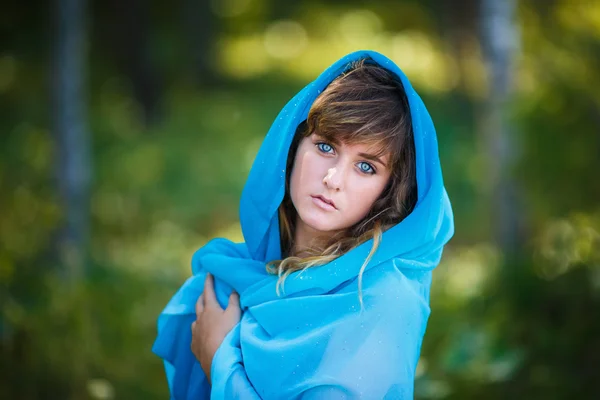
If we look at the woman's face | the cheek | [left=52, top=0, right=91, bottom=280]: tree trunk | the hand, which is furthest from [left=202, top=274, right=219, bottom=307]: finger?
[left=52, top=0, right=91, bottom=280]: tree trunk

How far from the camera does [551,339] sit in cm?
367

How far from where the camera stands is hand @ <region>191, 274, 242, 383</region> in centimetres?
189

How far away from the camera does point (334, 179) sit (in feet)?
5.74

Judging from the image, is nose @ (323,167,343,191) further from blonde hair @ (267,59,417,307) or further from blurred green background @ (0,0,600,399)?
blurred green background @ (0,0,600,399)

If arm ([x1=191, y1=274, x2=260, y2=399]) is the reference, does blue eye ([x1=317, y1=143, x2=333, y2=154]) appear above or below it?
above

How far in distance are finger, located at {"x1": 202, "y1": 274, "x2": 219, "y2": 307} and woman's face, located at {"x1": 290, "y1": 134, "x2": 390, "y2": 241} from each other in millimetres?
366

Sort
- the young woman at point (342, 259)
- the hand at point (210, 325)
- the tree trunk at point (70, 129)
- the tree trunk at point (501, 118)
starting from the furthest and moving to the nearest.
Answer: the tree trunk at point (70, 129)
the tree trunk at point (501, 118)
the hand at point (210, 325)
the young woman at point (342, 259)

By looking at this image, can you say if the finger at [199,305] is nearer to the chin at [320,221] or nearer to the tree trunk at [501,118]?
the chin at [320,221]

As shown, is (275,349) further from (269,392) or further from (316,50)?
(316,50)

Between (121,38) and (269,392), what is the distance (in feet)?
33.8

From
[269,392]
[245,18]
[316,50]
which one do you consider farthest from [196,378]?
[245,18]

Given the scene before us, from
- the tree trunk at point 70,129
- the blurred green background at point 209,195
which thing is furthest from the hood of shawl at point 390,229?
the tree trunk at point 70,129

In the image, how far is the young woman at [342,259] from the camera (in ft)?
5.54

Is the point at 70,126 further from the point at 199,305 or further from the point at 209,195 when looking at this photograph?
the point at 199,305
